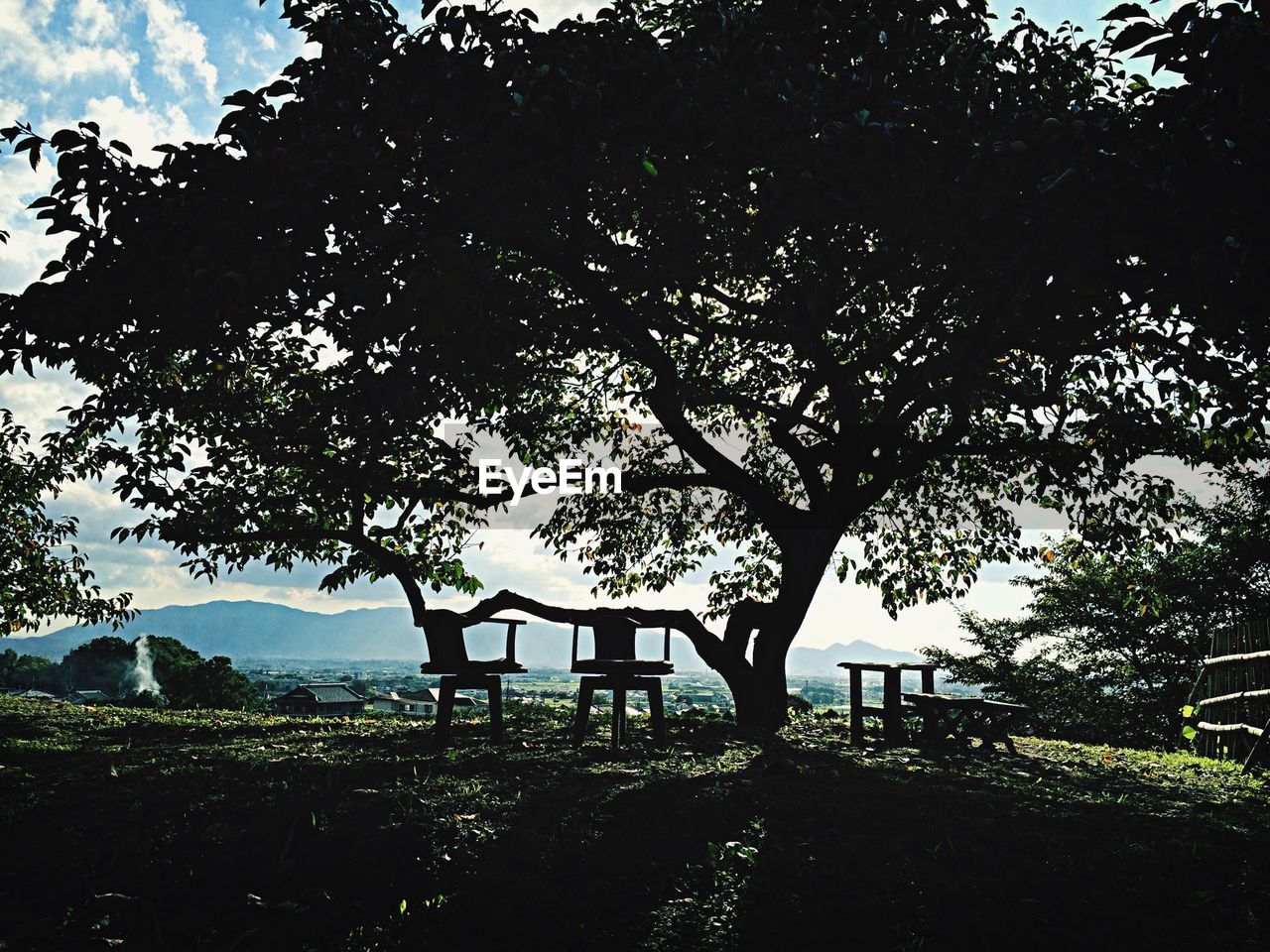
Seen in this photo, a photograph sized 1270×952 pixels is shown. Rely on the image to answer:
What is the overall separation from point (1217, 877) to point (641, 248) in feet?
29.5

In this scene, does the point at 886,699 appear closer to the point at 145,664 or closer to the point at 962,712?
the point at 962,712

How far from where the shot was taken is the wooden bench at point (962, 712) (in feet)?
36.3

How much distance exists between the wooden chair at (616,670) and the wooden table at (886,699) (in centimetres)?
312

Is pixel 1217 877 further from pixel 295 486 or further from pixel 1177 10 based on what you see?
pixel 295 486

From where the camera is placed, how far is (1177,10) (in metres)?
6.44

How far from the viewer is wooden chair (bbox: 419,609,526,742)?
9719 mm

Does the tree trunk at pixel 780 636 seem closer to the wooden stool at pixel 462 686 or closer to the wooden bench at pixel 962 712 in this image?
Result: the wooden bench at pixel 962 712

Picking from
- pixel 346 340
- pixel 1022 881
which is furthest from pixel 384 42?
pixel 1022 881

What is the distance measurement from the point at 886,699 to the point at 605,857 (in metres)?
7.31

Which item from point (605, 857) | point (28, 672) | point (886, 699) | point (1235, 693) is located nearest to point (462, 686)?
point (605, 857)

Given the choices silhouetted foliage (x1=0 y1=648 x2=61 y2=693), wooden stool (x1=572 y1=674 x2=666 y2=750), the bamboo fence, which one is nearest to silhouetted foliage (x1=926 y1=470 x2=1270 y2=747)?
the bamboo fence

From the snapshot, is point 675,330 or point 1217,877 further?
point 675,330

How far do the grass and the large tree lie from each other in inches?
133

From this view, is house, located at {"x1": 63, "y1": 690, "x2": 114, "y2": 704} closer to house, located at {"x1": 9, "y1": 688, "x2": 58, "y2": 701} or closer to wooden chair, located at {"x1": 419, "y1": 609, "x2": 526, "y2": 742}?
house, located at {"x1": 9, "y1": 688, "x2": 58, "y2": 701}
